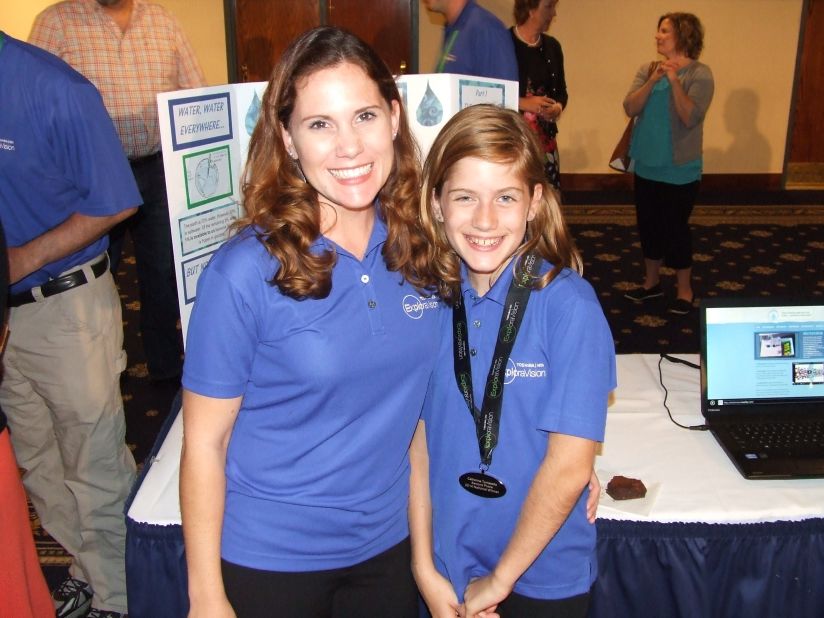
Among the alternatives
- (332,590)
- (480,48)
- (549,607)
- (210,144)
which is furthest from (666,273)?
(332,590)

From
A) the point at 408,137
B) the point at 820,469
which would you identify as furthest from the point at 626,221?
the point at 408,137

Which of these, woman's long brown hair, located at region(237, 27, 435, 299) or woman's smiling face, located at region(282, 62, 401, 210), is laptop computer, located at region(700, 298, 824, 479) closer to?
woman's long brown hair, located at region(237, 27, 435, 299)

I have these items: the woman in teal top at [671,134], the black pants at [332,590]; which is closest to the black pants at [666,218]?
the woman in teal top at [671,134]

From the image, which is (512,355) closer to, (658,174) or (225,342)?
(225,342)

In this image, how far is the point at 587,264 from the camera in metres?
5.38

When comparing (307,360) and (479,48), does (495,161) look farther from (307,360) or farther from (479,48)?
(479,48)

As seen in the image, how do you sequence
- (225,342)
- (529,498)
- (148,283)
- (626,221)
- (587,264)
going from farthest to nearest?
1. (626,221)
2. (587,264)
3. (148,283)
4. (529,498)
5. (225,342)

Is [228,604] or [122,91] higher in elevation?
[122,91]

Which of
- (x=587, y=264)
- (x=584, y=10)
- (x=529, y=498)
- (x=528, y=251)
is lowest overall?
(x=587, y=264)

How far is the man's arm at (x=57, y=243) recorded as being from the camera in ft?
6.59

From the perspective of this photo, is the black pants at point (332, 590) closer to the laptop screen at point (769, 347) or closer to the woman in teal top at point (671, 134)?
the laptop screen at point (769, 347)

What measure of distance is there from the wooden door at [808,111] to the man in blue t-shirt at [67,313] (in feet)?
22.2

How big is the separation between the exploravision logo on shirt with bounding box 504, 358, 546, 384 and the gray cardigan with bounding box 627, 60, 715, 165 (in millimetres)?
3196

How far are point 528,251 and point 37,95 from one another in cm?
130
